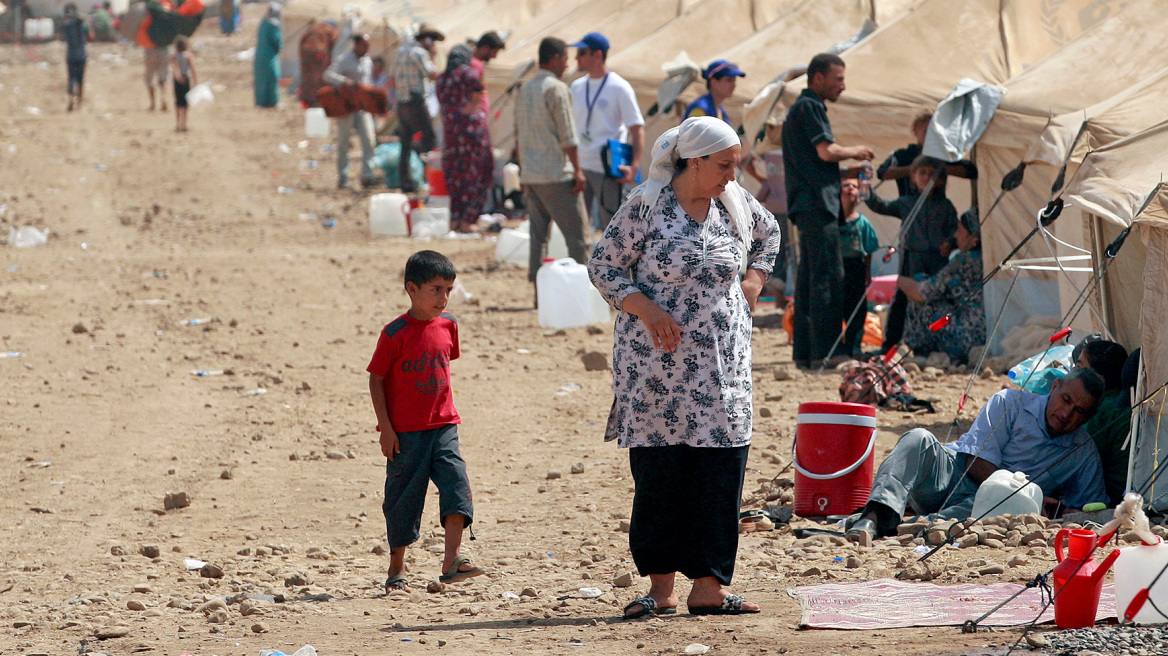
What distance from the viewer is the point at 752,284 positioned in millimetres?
3850

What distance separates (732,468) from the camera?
3.75 m

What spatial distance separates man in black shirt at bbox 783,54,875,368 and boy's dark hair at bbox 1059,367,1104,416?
251 centimetres

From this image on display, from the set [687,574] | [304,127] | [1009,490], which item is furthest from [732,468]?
[304,127]

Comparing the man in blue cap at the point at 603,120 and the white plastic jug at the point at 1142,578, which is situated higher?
the man in blue cap at the point at 603,120

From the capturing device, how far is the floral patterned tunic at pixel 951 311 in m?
7.45

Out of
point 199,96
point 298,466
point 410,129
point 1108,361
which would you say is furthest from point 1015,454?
point 199,96

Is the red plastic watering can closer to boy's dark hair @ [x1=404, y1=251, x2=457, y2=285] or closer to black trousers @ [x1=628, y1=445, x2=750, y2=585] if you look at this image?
black trousers @ [x1=628, y1=445, x2=750, y2=585]

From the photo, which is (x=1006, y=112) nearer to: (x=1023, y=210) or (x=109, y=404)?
(x=1023, y=210)

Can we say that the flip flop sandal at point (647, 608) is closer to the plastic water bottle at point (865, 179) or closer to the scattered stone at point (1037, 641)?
the scattered stone at point (1037, 641)

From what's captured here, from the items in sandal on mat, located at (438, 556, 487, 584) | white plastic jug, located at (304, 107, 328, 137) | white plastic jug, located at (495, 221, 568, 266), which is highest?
white plastic jug, located at (304, 107, 328, 137)

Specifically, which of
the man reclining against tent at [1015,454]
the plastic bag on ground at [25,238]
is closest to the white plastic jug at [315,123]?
the plastic bag on ground at [25,238]

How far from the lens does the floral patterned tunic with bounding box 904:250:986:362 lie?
7.45m

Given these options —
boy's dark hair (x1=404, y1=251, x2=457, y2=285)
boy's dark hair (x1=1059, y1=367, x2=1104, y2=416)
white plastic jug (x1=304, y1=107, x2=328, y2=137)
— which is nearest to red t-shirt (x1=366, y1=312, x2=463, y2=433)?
boy's dark hair (x1=404, y1=251, x2=457, y2=285)

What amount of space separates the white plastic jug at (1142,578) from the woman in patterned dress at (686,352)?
0.99 meters
